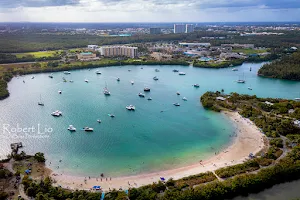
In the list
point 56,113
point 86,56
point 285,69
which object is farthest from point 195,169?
point 86,56

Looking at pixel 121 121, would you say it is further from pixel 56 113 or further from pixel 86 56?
pixel 86 56

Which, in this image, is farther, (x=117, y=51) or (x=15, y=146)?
(x=117, y=51)

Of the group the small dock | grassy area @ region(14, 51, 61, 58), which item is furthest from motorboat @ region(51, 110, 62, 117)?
grassy area @ region(14, 51, 61, 58)

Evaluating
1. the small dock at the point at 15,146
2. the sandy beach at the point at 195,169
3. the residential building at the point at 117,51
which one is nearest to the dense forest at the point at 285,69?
the sandy beach at the point at 195,169

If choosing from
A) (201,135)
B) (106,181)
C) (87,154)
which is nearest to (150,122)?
(201,135)

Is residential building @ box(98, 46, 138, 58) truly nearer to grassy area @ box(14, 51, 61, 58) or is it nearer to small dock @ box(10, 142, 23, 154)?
grassy area @ box(14, 51, 61, 58)

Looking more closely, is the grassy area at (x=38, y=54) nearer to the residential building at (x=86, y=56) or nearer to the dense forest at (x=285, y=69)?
the residential building at (x=86, y=56)

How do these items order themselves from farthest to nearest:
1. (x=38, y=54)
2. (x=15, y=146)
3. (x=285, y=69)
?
(x=38, y=54)
(x=285, y=69)
(x=15, y=146)

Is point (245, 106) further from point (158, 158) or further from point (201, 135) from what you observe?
point (158, 158)
